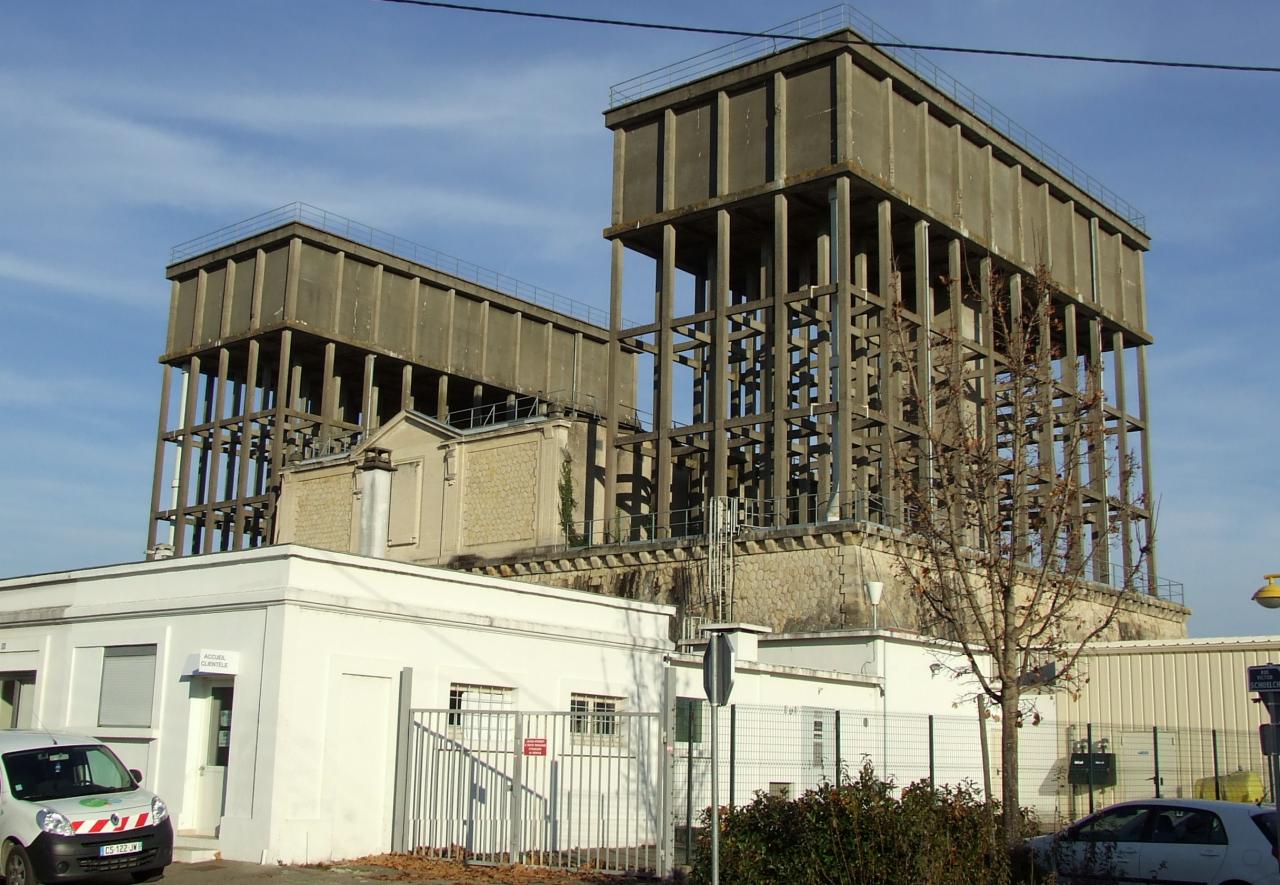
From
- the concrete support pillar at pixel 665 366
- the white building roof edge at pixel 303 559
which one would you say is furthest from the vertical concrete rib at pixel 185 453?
the white building roof edge at pixel 303 559

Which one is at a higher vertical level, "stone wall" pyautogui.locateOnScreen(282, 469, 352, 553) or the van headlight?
"stone wall" pyautogui.locateOnScreen(282, 469, 352, 553)

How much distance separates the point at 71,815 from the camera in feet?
52.0

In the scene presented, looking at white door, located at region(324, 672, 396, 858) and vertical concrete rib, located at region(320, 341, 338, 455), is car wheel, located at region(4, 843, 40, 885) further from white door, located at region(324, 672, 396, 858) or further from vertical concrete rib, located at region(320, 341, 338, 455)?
vertical concrete rib, located at region(320, 341, 338, 455)

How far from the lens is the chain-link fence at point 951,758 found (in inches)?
866

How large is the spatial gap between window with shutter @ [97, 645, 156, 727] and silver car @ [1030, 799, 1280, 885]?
512 inches

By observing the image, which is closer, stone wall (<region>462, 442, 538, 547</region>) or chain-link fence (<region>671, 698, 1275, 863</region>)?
chain-link fence (<region>671, 698, 1275, 863</region>)

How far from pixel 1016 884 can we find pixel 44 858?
10524 mm

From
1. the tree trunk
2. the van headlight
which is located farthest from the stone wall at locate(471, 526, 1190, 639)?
the van headlight

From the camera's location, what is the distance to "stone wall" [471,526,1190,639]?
3678 cm

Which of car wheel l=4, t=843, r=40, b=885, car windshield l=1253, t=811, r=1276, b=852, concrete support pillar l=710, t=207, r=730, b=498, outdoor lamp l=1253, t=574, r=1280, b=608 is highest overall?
concrete support pillar l=710, t=207, r=730, b=498

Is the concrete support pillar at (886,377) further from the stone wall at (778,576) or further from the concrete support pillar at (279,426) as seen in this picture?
the concrete support pillar at (279,426)

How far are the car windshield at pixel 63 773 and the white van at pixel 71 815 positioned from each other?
0.04 ft

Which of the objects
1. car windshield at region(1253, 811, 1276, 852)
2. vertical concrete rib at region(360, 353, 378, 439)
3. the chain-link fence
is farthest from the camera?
vertical concrete rib at region(360, 353, 378, 439)

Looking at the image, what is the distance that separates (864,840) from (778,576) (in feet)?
83.4
